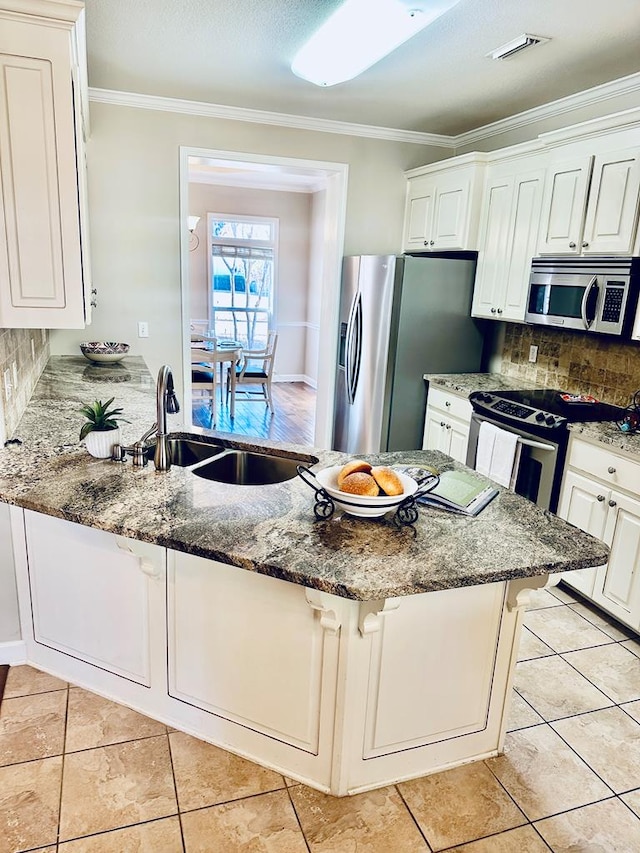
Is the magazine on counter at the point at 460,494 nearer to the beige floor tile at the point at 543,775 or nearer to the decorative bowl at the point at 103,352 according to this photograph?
the beige floor tile at the point at 543,775

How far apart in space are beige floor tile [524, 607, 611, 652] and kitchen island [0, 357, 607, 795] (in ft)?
2.91

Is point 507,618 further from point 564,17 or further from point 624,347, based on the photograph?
point 564,17

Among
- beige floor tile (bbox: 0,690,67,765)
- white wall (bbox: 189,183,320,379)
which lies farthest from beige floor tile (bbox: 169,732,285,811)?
white wall (bbox: 189,183,320,379)

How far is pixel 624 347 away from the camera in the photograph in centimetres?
319

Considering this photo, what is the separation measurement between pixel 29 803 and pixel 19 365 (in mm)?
1706

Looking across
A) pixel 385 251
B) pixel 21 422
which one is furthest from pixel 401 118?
pixel 21 422

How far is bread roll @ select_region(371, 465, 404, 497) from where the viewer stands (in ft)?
5.33

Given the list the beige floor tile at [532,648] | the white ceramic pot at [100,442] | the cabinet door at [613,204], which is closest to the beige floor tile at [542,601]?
the beige floor tile at [532,648]

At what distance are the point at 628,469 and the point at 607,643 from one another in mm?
805

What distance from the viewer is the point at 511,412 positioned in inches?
126

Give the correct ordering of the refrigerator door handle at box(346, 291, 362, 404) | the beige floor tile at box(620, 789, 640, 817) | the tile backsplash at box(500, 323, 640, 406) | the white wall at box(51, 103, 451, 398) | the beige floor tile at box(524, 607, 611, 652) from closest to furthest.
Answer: the beige floor tile at box(620, 789, 640, 817) → the beige floor tile at box(524, 607, 611, 652) → the tile backsplash at box(500, 323, 640, 406) → the white wall at box(51, 103, 451, 398) → the refrigerator door handle at box(346, 291, 362, 404)

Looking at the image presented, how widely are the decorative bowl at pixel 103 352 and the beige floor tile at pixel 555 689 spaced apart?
301 cm

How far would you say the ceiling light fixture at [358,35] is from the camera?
6.98ft

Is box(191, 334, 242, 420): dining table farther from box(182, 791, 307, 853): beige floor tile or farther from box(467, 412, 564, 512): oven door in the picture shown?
box(182, 791, 307, 853): beige floor tile
